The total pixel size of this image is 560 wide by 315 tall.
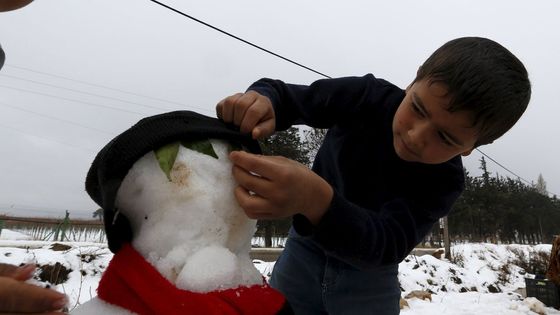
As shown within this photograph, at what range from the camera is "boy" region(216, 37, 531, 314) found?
881mm

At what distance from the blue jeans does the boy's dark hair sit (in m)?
0.60

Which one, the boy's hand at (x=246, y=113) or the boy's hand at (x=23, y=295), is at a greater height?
the boy's hand at (x=246, y=113)

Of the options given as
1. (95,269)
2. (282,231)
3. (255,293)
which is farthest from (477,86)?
(282,231)

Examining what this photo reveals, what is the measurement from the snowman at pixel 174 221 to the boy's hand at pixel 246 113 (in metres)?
0.08

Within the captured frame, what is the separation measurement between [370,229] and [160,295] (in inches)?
21.4

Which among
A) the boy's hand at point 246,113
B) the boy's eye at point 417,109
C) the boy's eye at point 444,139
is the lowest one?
the boy's hand at point 246,113

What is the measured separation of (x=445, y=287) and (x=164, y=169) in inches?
274

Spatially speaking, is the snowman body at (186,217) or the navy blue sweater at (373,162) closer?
the snowman body at (186,217)

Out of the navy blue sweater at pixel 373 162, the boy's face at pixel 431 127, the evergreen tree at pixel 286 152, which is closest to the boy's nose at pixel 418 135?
the boy's face at pixel 431 127

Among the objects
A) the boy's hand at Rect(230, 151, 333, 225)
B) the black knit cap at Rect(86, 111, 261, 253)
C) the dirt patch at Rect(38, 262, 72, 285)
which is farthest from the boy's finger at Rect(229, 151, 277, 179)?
the dirt patch at Rect(38, 262, 72, 285)

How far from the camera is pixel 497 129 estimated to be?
1.28m

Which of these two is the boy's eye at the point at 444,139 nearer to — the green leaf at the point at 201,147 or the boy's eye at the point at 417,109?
the boy's eye at the point at 417,109

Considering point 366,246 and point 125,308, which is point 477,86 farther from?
point 125,308

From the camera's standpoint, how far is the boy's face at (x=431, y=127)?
1182mm
